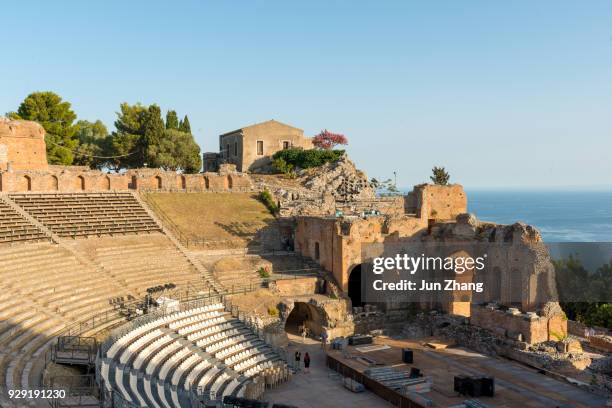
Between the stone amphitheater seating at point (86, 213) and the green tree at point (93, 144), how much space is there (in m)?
19.1

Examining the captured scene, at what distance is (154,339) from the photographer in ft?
72.7

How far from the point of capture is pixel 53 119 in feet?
173

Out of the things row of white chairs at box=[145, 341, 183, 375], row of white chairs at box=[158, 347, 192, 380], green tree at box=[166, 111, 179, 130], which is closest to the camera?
row of white chairs at box=[145, 341, 183, 375]

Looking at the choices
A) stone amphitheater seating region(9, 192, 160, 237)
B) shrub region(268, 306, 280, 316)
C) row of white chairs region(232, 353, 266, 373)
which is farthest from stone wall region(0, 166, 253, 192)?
row of white chairs region(232, 353, 266, 373)

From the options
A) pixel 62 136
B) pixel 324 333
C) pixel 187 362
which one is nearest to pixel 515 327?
pixel 324 333

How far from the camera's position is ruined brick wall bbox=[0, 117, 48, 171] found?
41125 mm

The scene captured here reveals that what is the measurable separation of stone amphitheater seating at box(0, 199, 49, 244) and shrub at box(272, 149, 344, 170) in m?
30.9

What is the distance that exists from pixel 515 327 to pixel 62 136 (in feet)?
147

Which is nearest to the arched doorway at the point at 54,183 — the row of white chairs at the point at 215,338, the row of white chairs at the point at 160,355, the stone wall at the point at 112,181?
the stone wall at the point at 112,181

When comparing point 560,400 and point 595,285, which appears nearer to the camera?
point 560,400

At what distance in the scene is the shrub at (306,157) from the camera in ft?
190

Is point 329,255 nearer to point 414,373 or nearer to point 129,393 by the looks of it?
point 414,373

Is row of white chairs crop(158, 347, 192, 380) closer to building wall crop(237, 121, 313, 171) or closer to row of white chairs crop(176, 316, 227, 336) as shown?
row of white chairs crop(176, 316, 227, 336)

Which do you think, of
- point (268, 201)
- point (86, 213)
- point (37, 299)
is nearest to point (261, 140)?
point (268, 201)
